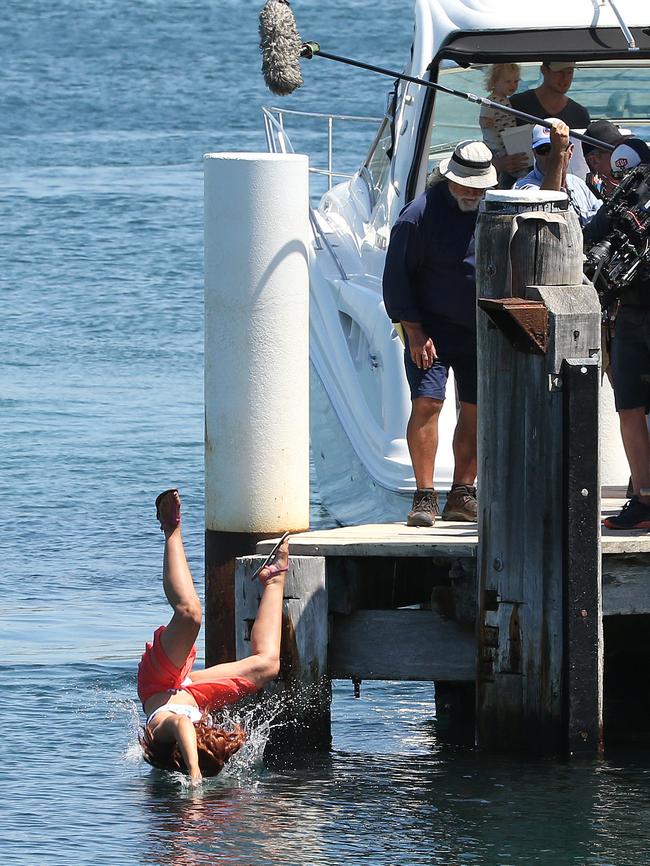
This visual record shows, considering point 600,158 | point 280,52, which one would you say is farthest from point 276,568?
point 600,158

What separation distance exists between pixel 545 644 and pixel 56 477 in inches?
324

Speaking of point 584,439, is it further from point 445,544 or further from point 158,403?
point 158,403

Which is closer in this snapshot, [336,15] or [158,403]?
[158,403]

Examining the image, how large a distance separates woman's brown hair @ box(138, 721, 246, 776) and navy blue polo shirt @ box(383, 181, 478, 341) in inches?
76.1

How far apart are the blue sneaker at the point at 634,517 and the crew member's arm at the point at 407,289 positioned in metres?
1.05

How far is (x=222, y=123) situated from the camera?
1342 inches

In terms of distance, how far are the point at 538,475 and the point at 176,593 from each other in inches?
54.1

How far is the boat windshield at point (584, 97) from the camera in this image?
11.3m

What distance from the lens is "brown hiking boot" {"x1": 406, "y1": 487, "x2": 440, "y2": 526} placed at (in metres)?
8.02

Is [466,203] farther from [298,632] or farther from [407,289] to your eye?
[298,632]

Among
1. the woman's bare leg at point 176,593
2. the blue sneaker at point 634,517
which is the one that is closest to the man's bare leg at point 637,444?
the blue sneaker at point 634,517

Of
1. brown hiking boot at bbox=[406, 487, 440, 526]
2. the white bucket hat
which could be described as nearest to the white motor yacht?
brown hiking boot at bbox=[406, 487, 440, 526]

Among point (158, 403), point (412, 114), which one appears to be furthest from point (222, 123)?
point (412, 114)

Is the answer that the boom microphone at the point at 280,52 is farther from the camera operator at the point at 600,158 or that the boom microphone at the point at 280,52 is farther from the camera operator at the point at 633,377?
the camera operator at the point at 633,377
